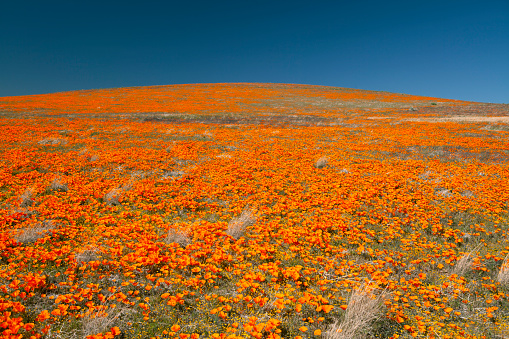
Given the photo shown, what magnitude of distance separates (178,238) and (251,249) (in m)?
1.69

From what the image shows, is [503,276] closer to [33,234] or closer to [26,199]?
[33,234]

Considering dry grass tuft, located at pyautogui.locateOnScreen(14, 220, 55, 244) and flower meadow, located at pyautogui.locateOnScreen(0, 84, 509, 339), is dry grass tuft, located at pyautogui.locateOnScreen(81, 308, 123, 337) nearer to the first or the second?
flower meadow, located at pyautogui.locateOnScreen(0, 84, 509, 339)

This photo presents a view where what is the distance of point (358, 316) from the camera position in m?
3.62

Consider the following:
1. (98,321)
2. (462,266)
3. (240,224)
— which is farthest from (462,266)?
(98,321)

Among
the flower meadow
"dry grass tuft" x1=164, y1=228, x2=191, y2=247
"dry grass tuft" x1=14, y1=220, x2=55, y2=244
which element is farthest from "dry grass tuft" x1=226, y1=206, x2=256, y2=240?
"dry grass tuft" x1=14, y1=220, x2=55, y2=244

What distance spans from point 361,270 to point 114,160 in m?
12.1

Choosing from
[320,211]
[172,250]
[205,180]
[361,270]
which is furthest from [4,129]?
[361,270]

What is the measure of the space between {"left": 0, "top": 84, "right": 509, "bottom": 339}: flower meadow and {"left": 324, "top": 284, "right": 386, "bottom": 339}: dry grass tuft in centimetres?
3

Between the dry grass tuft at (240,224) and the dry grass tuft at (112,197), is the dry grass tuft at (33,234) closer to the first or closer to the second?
the dry grass tuft at (112,197)

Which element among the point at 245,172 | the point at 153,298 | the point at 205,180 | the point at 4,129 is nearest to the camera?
the point at 153,298

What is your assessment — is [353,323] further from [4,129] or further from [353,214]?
[4,129]

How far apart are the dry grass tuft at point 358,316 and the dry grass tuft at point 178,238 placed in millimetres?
3423

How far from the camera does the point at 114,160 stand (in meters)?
12.4

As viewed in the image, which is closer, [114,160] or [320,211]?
[320,211]
